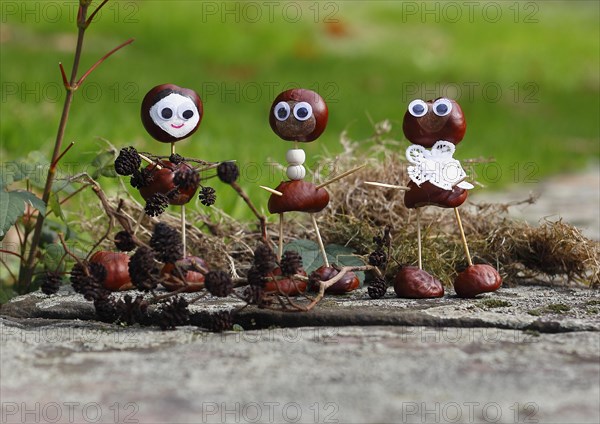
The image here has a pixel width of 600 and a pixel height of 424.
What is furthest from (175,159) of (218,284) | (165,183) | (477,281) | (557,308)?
(557,308)

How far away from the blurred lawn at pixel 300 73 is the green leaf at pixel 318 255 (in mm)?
1200

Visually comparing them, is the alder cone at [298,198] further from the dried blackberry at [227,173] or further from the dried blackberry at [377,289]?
the dried blackberry at [227,173]

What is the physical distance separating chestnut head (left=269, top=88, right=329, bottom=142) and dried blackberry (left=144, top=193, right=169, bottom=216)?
349mm

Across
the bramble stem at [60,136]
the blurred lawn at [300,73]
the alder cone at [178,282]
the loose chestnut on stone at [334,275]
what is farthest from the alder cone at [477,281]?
the blurred lawn at [300,73]

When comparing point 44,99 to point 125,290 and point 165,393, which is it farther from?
point 165,393

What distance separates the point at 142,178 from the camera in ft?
6.87

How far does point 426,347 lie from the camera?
5.26ft

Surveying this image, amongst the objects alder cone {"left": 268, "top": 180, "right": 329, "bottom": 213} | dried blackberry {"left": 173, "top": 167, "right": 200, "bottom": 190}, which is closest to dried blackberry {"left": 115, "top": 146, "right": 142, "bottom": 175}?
dried blackberry {"left": 173, "top": 167, "right": 200, "bottom": 190}

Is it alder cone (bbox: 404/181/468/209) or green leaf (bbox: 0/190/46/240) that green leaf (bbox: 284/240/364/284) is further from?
green leaf (bbox: 0/190/46/240)

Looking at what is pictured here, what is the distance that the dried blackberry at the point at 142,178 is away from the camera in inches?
82.1

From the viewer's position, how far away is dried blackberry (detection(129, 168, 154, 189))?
2.09 m

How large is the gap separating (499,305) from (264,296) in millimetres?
599

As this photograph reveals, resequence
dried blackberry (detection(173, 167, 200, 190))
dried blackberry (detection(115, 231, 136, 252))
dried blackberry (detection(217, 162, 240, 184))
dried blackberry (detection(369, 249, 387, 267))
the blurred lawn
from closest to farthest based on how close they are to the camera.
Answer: dried blackberry (detection(217, 162, 240, 184)), dried blackberry (detection(173, 167, 200, 190)), dried blackberry (detection(115, 231, 136, 252)), dried blackberry (detection(369, 249, 387, 267)), the blurred lawn

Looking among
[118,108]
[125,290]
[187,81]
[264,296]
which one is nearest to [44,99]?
[118,108]
